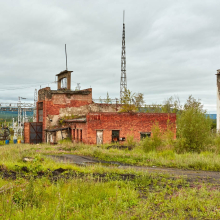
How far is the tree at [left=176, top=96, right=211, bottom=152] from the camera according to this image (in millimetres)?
17250

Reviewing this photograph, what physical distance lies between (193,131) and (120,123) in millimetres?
9071

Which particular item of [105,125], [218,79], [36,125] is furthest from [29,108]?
[218,79]

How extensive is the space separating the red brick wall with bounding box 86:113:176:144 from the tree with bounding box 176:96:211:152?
7246 millimetres

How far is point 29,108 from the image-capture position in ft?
169

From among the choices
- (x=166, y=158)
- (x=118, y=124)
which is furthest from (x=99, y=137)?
(x=166, y=158)

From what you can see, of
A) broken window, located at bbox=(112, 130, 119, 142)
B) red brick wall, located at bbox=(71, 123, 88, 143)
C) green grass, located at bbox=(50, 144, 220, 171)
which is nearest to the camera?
green grass, located at bbox=(50, 144, 220, 171)

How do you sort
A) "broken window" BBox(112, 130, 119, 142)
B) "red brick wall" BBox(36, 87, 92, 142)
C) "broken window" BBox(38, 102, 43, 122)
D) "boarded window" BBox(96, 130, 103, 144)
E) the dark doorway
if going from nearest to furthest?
1. "boarded window" BBox(96, 130, 103, 144)
2. "broken window" BBox(112, 130, 119, 142)
3. "red brick wall" BBox(36, 87, 92, 142)
4. the dark doorway
5. "broken window" BBox(38, 102, 43, 122)

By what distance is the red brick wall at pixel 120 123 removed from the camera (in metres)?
24.8

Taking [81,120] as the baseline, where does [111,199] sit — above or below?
below

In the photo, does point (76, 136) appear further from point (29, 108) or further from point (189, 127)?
point (29, 108)

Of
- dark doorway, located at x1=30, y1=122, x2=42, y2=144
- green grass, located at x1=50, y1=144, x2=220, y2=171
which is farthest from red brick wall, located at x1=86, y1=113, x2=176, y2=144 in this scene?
dark doorway, located at x1=30, y1=122, x2=42, y2=144

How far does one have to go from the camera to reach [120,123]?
82.8 feet

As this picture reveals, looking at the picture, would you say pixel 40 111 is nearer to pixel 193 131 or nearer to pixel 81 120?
pixel 81 120

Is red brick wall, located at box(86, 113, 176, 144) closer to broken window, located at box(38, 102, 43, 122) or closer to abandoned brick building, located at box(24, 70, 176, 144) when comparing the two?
abandoned brick building, located at box(24, 70, 176, 144)
